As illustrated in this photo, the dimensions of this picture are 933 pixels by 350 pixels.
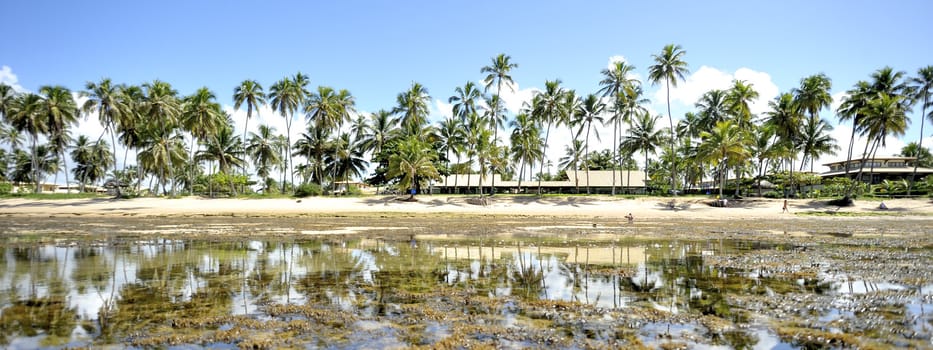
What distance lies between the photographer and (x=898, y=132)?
4619 cm

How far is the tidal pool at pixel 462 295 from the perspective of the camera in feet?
22.7

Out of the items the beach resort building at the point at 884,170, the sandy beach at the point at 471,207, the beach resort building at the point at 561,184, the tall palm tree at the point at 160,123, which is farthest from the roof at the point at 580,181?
the tall palm tree at the point at 160,123

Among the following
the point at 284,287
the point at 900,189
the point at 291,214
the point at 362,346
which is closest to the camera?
the point at 362,346

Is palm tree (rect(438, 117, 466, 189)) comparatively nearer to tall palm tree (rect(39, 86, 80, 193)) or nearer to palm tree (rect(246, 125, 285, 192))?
palm tree (rect(246, 125, 285, 192))

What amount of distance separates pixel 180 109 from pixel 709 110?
59579mm

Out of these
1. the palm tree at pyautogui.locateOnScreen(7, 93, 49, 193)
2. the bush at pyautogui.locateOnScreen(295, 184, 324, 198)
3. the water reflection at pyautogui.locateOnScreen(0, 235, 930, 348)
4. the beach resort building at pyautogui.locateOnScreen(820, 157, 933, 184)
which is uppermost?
the palm tree at pyautogui.locateOnScreen(7, 93, 49, 193)

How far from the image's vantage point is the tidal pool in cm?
691

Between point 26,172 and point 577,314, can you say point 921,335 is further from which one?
point 26,172

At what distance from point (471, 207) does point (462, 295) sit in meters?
35.9

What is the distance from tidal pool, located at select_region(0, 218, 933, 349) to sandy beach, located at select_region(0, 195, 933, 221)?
20807mm

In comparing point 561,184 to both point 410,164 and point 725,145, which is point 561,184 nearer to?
point 725,145

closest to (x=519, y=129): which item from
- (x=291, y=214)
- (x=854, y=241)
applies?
(x=291, y=214)

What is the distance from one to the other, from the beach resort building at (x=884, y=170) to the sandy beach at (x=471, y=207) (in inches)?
932

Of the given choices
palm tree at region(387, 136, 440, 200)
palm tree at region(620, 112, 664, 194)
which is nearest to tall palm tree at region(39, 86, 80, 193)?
palm tree at region(387, 136, 440, 200)
